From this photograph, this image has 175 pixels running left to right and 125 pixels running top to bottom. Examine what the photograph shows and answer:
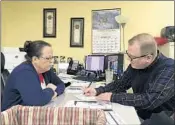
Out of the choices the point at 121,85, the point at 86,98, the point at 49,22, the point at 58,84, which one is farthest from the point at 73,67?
the point at 86,98

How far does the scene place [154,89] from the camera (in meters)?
1.60

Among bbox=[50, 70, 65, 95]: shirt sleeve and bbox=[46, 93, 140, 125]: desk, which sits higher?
bbox=[50, 70, 65, 95]: shirt sleeve

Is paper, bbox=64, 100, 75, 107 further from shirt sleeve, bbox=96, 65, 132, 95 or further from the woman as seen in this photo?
shirt sleeve, bbox=96, 65, 132, 95

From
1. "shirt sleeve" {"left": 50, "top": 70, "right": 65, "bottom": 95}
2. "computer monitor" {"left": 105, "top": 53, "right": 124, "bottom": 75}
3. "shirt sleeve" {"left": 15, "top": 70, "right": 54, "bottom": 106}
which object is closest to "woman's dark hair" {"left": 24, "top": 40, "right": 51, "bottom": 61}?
"shirt sleeve" {"left": 15, "top": 70, "right": 54, "bottom": 106}

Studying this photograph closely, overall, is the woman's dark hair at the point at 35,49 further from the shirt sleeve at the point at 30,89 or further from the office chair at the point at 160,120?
the office chair at the point at 160,120

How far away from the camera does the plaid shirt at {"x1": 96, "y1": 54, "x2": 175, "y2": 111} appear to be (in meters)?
1.60

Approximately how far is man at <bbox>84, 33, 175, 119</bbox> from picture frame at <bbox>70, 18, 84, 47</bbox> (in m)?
2.04

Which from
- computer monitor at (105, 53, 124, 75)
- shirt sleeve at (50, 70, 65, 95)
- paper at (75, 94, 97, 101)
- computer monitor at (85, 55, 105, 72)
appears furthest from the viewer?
computer monitor at (85, 55, 105, 72)

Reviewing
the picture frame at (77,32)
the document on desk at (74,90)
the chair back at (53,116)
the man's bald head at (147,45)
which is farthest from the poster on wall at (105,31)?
the chair back at (53,116)

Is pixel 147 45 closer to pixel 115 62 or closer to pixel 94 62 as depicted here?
pixel 115 62

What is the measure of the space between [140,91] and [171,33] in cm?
181

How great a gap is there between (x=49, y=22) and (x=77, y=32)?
46cm

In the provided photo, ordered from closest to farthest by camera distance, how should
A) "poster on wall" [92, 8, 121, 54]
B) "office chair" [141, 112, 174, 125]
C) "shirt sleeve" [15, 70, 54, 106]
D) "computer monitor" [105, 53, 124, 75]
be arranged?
1. "office chair" [141, 112, 174, 125]
2. "shirt sleeve" [15, 70, 54, 106]
3. "computer monitor" [105, 53, 124, 75]
4. "poster on wall" [92, 8, 121, 54]

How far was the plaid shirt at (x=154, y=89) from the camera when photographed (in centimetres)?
160
